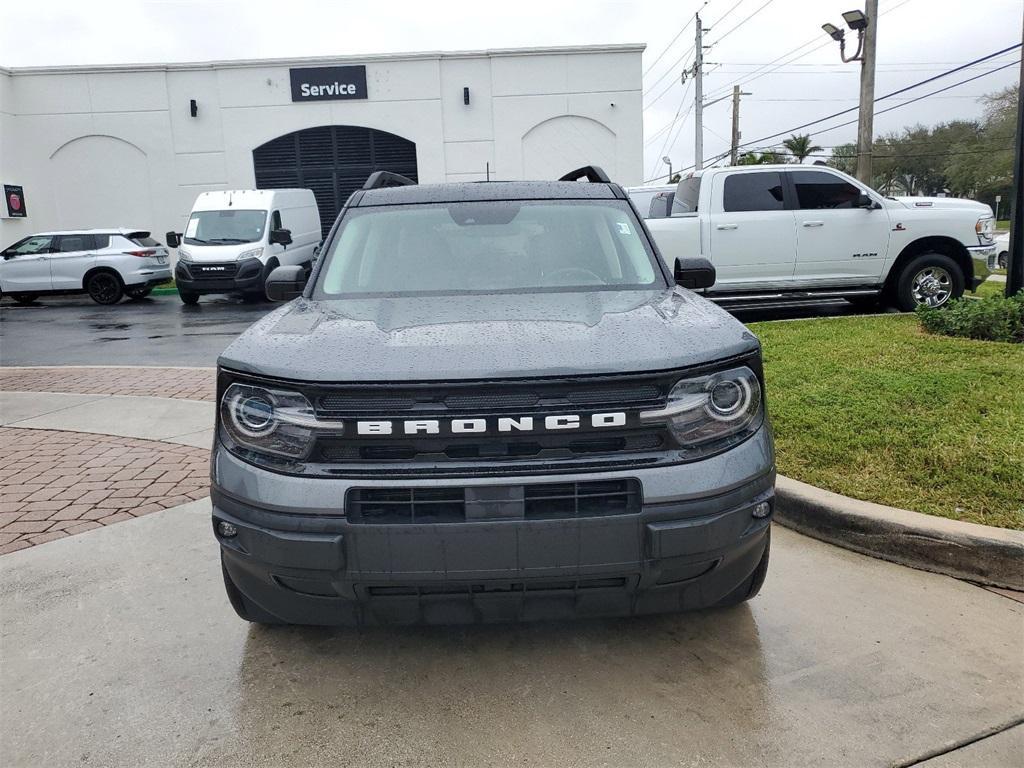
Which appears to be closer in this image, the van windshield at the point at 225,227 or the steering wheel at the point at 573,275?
the steering wheel at the point at 573,275

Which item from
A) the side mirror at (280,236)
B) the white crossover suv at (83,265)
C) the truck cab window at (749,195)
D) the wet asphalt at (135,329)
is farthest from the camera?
the white crossover suv at (83,265)

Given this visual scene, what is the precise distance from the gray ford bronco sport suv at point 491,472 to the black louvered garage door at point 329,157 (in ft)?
70.8

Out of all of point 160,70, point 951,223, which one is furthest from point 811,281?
point 160,70

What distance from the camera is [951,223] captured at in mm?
9945

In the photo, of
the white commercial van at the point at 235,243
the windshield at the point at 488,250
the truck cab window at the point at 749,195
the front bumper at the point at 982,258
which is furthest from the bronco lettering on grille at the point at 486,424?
the white commercial van at the point at 235,243

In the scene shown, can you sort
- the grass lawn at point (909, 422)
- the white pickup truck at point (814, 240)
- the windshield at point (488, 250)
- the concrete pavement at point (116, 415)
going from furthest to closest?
the white pickup truck at point (814, 240)
the concrete pavement at point (116, 415)
the grass lawn at point (909, 422)
the windshield at point (488, 250)

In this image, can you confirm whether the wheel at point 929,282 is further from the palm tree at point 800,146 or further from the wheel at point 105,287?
the palm tree at point 800,146

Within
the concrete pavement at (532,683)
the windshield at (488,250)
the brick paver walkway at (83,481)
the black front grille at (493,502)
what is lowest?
the concrete pavement at (532,683)

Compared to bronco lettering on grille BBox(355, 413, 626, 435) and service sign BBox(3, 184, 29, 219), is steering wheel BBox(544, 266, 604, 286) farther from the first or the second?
service sign BBox(3, 184, 29, 219)

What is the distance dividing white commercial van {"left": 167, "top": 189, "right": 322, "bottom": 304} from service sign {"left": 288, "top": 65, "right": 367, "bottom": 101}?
5369mm

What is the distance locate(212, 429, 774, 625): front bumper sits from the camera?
2.24 m

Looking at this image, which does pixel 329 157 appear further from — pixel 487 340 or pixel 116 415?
pixel 487 340

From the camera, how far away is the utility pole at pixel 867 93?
18.2 m

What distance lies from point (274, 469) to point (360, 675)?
2.84 feet
